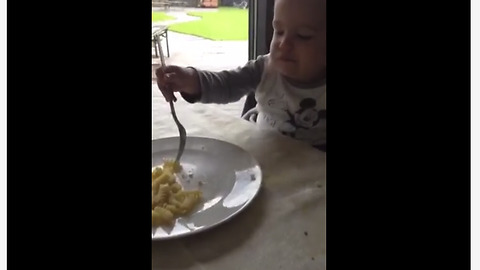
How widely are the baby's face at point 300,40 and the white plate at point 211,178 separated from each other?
0.24 metres

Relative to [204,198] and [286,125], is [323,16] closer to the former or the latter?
[286,125]

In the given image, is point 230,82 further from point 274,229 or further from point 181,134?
point 274,229

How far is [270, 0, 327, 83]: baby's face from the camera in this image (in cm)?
73

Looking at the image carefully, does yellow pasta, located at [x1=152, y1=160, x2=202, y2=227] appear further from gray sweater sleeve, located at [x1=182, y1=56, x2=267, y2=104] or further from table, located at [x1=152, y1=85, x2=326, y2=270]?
gray sweater sleeve, located at [x1=182, y1=56, x2=267, y2=104]

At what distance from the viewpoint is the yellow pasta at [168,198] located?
0.45 meters

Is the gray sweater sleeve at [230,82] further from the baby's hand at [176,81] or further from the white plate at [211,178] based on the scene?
the white plate at [211,178]

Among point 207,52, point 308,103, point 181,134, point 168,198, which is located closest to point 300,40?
point 308,103

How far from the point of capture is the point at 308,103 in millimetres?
856

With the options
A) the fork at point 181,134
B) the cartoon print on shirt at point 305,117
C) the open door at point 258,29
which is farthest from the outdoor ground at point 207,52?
the fork at point 181,134
